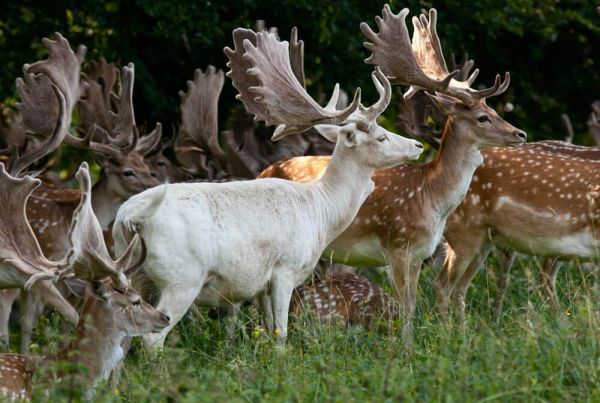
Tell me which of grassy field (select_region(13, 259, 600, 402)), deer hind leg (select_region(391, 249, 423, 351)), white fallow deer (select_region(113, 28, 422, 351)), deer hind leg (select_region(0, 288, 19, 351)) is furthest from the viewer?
deer hind leg (select_region(0, 288, 19, 351))

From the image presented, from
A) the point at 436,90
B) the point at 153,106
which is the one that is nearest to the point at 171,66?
the point at 153,106

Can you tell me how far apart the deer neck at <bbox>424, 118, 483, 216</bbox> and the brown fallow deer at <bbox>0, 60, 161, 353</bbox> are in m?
2.29

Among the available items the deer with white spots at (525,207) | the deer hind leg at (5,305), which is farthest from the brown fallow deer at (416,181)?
the deer hind leg at (5,305)

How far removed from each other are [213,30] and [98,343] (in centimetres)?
505

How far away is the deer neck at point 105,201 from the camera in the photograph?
10.2 m

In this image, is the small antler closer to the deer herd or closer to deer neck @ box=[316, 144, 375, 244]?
the deer herd

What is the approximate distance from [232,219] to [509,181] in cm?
267

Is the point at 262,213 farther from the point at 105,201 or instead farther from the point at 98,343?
the point at 105,201

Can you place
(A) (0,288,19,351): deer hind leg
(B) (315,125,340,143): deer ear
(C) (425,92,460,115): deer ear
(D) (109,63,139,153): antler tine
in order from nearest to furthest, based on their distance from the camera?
1. (B) (315,125,340,143): deer ear
2. (C) (425,92,460,115): deer ear
3. (A) (0,288,19,351): deer hind leg
4. (D) (109,63,139,153): antler tine

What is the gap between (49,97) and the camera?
31.1 feet

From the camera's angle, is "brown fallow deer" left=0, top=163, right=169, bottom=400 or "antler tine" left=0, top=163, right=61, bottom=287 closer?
"brown fallow deer" left=0, top=163, right=169, bottom=400

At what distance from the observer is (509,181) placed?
9133 millimetres

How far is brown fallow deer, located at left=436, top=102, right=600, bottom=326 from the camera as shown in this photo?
29.5 feet

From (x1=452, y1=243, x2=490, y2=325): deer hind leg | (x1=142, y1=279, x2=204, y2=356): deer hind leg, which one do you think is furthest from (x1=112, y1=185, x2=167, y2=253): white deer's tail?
(x1=452, y1=243, x2=490, y2=325): deer hind leg
